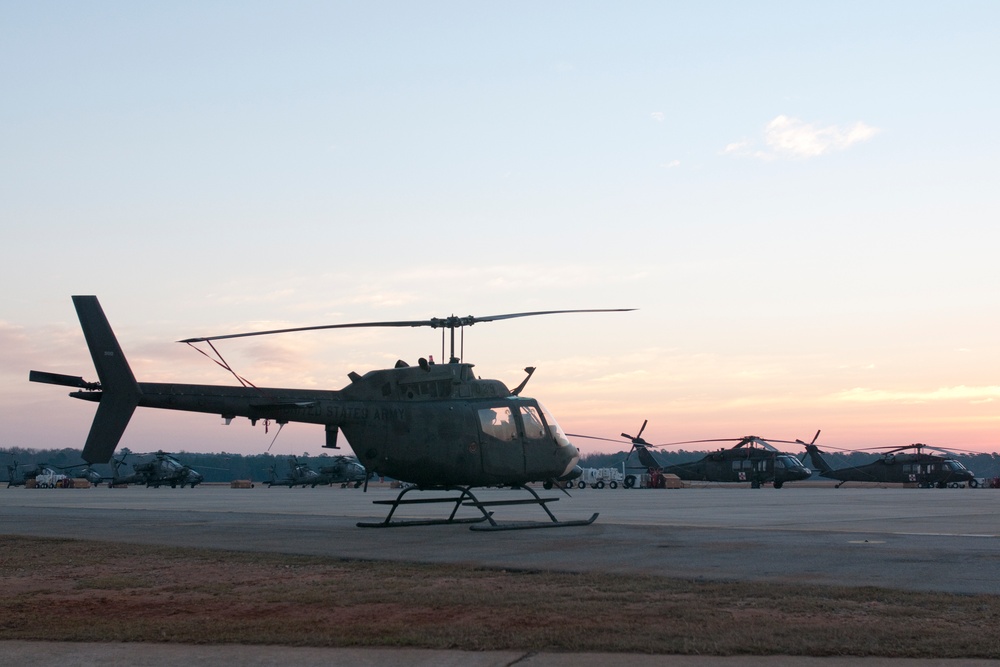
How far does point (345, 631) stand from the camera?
328 inches

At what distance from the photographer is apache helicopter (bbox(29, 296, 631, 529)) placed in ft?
62.5

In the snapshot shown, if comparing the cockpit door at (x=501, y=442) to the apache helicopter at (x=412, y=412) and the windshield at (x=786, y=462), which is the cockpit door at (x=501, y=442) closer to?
the apache helicopter at (x=412, y=412)

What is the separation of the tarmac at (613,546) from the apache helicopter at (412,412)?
1255 mm

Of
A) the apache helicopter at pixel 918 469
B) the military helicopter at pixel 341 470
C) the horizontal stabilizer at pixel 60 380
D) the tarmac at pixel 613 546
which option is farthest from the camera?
the military helicopter at pixel 341 470

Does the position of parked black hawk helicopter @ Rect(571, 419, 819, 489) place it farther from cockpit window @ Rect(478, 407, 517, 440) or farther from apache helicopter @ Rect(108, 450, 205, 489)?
cockpit window @ Rect(478, 407, 517, 440)

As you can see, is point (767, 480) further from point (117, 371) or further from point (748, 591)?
point (748, 591)

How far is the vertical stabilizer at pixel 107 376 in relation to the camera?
1869 centimetres

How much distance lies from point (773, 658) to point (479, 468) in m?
13.8

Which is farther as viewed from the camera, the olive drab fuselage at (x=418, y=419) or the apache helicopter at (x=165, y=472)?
the apache helicopter at (x=165, y=472)

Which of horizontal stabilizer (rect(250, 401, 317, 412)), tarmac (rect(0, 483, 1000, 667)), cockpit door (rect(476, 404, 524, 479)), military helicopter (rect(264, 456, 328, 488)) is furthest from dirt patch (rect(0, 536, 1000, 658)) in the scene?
military helicopter (rect(264, 456, 328, 488))

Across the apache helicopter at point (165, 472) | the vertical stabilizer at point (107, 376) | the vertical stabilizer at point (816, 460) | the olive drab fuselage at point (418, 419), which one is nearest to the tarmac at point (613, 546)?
the olive drab fuselage at point (418, 419)

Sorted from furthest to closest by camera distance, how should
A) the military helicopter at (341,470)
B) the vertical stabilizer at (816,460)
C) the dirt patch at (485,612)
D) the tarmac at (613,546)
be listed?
the military helicopter at (341,470) → the vertical stabilizer at (816,460) → the dirt patch at (485,612) → the tarmac at (613,546)

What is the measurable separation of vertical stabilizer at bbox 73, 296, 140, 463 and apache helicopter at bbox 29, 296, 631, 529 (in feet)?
0.06

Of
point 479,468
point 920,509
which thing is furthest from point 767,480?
point 479,468
